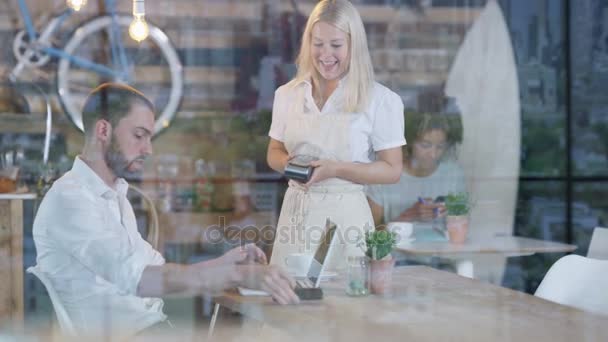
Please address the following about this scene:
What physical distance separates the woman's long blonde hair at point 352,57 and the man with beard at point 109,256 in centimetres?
91

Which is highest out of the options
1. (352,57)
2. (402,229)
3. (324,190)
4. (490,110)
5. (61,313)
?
(352,57)

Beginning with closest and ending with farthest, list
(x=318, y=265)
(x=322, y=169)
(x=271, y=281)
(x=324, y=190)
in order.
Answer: (x=271, y=281) < (x=318, y=265) < (x=322, y=169) < (x=324, y=190)

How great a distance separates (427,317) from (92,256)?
95cm

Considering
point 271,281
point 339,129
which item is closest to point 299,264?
point 271,281

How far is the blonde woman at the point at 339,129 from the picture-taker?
139 inches

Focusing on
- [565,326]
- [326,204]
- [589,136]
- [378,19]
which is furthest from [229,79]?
[565,326]

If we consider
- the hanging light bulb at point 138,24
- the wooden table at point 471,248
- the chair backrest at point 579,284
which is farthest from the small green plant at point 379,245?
the hanging light bulb at point 138,24

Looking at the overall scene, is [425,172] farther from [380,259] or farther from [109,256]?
[109,256]

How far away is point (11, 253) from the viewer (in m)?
3.98

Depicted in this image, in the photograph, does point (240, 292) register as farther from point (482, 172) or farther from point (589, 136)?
point (589, 136)

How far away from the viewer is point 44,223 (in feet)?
9.02

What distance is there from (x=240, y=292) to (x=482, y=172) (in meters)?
3.00

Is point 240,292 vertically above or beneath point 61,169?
beneath

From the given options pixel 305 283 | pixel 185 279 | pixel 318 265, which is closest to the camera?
pixel 305 283
